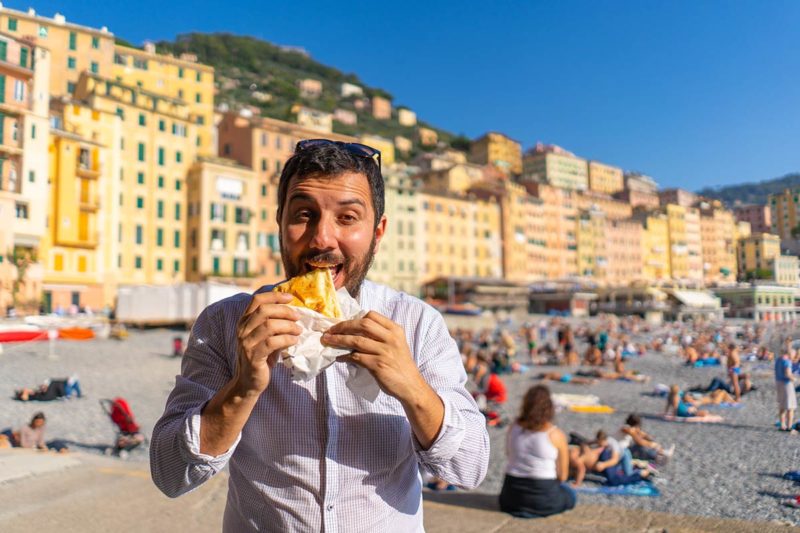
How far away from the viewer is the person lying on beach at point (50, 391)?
1032 cm

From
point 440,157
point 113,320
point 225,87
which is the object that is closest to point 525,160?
point 440,157

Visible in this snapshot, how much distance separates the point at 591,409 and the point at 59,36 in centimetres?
1400

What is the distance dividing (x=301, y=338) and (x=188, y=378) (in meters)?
0.43

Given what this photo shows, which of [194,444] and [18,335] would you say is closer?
[194,444]

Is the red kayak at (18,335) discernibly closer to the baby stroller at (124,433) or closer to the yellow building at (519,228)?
the baby stroller at (124,433)

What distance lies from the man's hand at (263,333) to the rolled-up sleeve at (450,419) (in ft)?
1.44

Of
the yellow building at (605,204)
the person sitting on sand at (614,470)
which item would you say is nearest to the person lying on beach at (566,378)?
the person sitting on sand at (614,470)

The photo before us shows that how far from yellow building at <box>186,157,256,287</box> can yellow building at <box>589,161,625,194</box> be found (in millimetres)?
83897

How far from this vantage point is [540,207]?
256 feet

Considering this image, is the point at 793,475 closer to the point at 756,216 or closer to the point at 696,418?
the point at 756,216

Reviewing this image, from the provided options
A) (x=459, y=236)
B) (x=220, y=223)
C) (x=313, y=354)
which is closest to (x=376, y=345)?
(x=313, y=354)

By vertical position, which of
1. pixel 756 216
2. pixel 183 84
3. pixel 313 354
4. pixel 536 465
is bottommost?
pixel 536 465

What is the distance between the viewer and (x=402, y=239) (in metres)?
60.1

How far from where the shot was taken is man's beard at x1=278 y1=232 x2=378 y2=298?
4.94 ft
